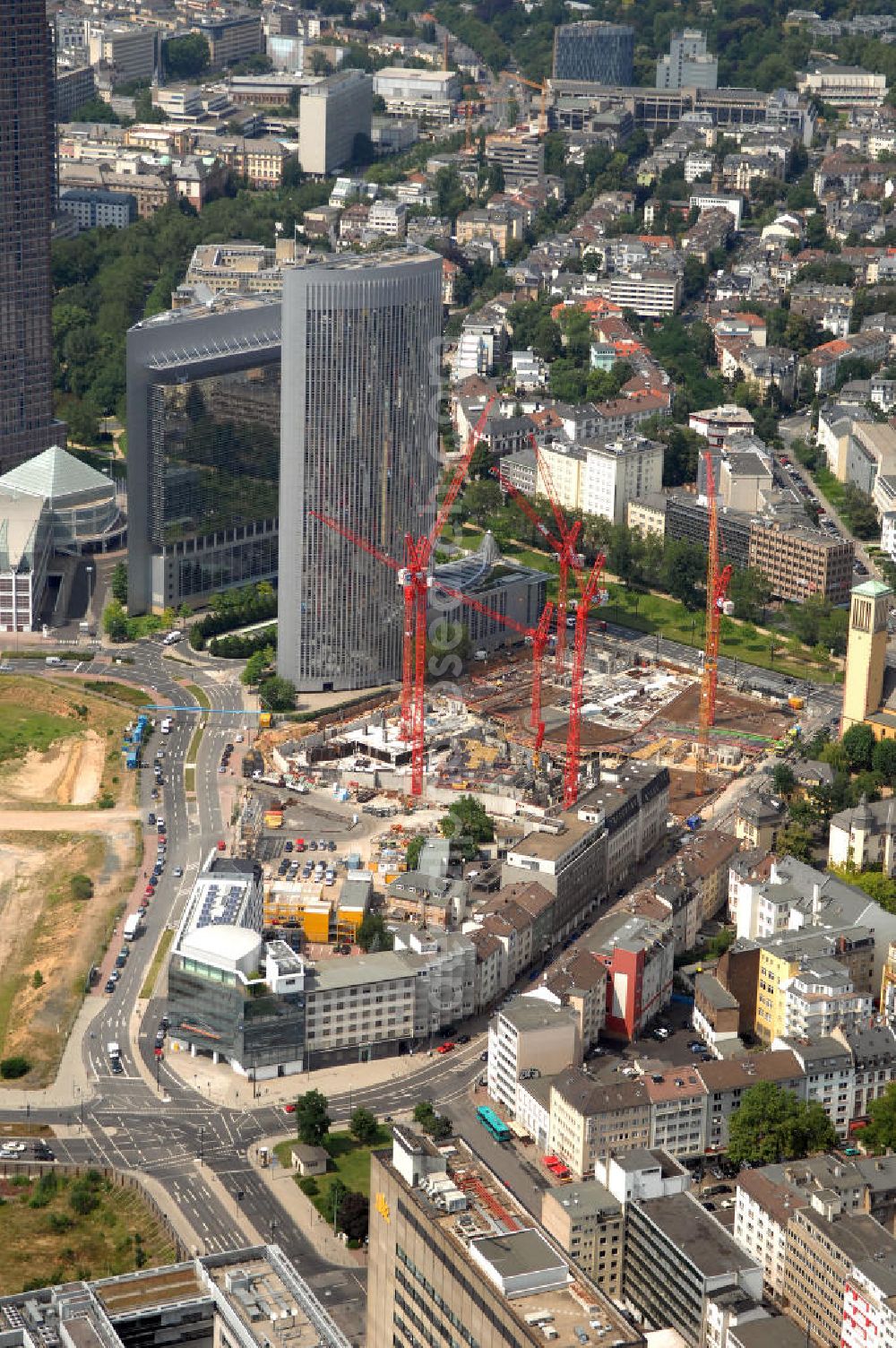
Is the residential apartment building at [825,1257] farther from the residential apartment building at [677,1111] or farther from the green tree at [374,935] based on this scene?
the green tree at [374,935]

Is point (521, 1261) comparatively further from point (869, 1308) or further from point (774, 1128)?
point (774, 1128)

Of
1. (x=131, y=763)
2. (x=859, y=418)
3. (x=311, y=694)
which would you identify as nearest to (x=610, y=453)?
(x=859, y=418)

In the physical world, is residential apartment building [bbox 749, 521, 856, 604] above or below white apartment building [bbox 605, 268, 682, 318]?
below

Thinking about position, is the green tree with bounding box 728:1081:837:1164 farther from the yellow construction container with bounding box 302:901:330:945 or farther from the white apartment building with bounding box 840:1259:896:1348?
the yellow construction container with bounding box 302:901:330:945

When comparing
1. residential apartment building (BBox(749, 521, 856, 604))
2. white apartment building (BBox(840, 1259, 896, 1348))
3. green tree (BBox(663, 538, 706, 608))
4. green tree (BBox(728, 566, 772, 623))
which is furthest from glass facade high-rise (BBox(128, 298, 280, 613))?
white apartment building (BBox(840, 1259, 896, 1348))

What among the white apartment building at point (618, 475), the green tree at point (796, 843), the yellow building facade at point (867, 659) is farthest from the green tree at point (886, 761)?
the white apartment building at point (618, 475)

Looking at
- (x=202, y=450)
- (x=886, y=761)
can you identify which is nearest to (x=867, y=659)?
(x=886, y=761)
